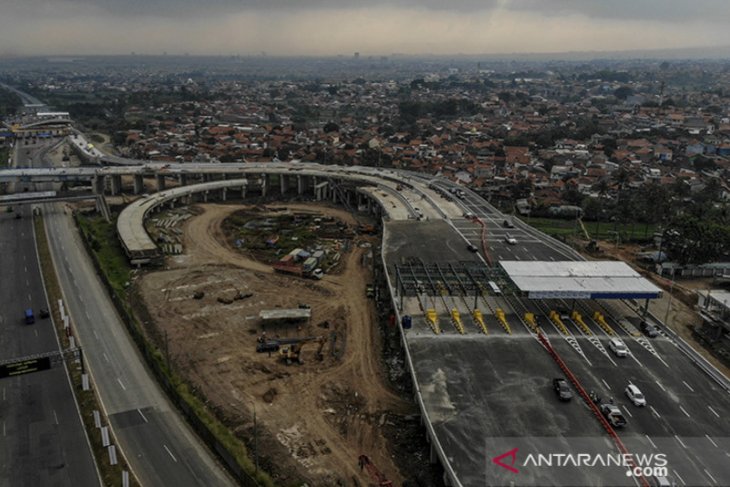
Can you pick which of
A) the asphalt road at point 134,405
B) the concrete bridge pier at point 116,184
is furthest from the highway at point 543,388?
the concrete bridge pier at point 116,184

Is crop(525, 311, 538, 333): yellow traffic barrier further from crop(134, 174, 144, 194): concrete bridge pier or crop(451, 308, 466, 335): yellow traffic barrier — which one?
crop(134, 174, 144, 194): concrete bridge pier

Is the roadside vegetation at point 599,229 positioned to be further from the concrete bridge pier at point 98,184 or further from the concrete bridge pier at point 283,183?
the concrete bridge pier at point 98,184

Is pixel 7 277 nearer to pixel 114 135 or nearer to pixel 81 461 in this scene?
pixel 81 461

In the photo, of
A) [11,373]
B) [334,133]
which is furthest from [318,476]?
[334,133]

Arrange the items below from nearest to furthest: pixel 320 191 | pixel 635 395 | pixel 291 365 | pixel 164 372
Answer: pixel 635 395
pixel 164 372
pixel 291 365
pixel 320 191

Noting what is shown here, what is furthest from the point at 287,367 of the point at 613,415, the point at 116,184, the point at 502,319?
the point at 116,184

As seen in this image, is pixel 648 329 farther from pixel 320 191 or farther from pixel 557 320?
pixel 320 191
